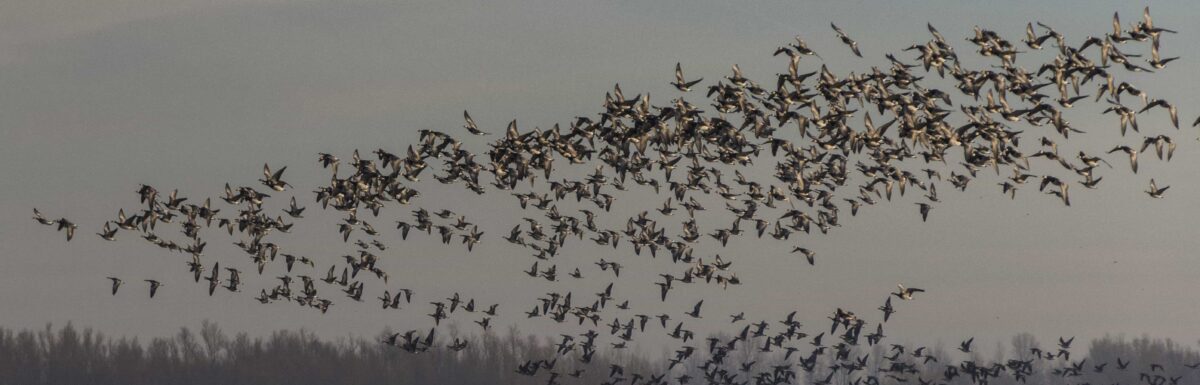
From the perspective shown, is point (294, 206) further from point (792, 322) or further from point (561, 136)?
point (792, 322)

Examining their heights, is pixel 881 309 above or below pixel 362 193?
below

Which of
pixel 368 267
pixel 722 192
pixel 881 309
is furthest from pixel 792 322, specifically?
pixel 368 267

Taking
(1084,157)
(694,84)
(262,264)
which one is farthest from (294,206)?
(1084,157)

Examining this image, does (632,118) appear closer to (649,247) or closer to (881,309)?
(649,247)

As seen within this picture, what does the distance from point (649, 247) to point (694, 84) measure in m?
10.8

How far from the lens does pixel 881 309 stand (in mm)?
73312

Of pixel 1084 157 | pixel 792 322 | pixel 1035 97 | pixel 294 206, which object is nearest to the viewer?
pixel 1035 97

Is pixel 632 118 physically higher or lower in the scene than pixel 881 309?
higher

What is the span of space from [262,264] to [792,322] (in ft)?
89.7

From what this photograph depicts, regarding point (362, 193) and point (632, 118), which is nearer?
point (632, 118)

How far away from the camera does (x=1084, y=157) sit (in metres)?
62.1

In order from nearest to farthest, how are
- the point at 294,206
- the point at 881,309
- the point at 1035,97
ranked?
the point at 1035,97 < the point at 294,206 < the point at 881,309

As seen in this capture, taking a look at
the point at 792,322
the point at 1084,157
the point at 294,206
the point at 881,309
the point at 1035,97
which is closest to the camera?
the point at 1035,97

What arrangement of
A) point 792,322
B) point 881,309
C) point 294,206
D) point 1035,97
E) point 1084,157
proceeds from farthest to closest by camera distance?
1. point 792,322
2. point 881,309
3. point 294,206
4. point 1084,157
5. point 1035,97
